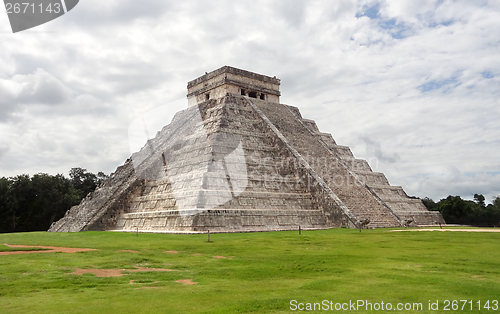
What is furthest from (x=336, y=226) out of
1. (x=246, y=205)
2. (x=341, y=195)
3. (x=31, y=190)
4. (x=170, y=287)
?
(x=31, y=190)

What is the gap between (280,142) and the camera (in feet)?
77.6

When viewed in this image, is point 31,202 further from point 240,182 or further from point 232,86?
point 240,182

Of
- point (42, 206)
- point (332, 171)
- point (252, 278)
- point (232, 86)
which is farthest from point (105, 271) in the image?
point (42, 206)

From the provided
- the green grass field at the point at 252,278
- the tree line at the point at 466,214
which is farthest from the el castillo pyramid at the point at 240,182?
the tree line at the point at 466,214

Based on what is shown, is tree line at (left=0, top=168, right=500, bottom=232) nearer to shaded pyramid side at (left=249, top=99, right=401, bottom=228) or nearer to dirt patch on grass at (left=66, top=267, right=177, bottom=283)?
shaded pyramid side at (left=249, top=99, right=401, bottom=228)

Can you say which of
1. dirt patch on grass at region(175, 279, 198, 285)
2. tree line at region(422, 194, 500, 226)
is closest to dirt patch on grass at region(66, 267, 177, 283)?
dirt patch on grass at region(175, 279, 198, 285)

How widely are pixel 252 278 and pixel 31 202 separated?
29.7 meters

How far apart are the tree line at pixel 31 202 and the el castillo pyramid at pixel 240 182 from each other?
9152 mm

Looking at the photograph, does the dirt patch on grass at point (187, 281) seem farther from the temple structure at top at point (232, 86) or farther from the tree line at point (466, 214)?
the tree line at point (466, 214)

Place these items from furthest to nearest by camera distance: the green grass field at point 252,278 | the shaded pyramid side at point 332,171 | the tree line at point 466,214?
the tree line at point 466,214, the shaded pyramid side at point 332,171, the green grass field at point 252,278

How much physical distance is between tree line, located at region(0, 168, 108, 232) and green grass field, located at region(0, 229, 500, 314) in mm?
22915

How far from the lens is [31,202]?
107 ft

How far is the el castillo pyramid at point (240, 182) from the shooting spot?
18141mm

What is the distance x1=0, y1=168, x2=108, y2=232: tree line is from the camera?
3130 cm
